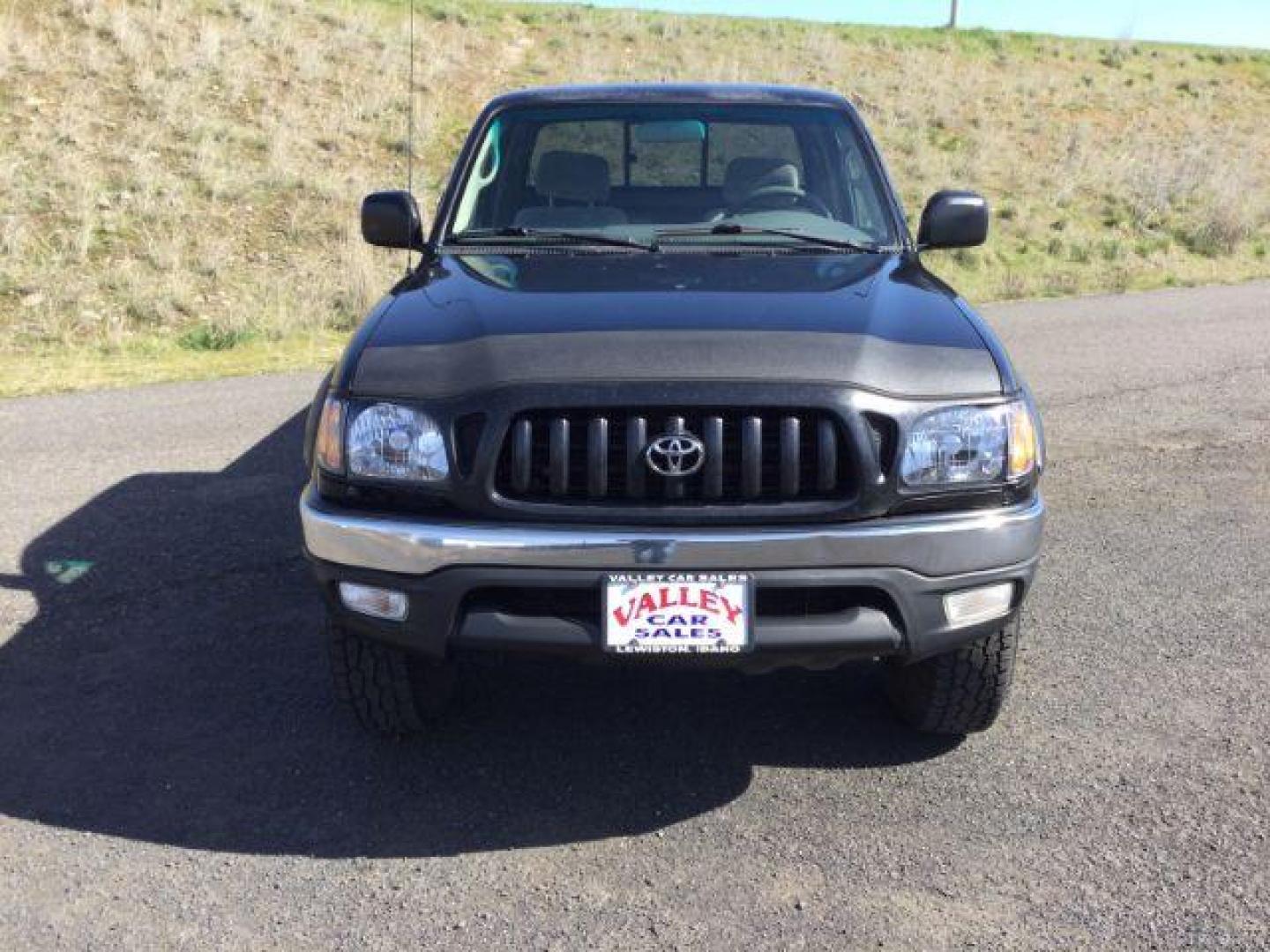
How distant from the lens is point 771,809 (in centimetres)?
325

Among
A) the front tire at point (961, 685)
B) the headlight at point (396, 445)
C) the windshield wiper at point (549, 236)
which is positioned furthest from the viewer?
the windshield wiper at point (549, 236)

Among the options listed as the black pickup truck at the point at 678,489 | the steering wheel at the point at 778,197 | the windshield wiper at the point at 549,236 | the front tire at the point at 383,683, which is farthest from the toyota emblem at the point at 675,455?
the steering wheel at the point at 778,197

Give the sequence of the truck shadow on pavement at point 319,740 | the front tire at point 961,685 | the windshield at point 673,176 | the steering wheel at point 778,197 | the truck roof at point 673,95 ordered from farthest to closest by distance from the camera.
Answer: the truck roof at point 673,95, the steering wheel at point 778,197, the windshield at point 673,176, the front tire at point 961,685, the truck shadow on pavement at point 319,740

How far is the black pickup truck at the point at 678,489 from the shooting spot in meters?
2.90

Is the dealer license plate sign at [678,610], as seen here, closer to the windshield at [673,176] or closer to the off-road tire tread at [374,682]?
the off-road tire tread at [374,682]

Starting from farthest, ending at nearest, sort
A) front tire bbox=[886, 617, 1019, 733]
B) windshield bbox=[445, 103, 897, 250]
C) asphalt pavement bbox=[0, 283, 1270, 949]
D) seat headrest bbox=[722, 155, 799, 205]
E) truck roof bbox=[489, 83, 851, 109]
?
truck roof bbox=[489, 83, 851, 109]
seat headrest bbox=[722, 155, 799, 205]
windshield bbox=[445, 103, 897, 250]
front tire bbox=[886, 617, 1019, 733]
asphalt pavement bbox=[0, 283, 1270, 949]

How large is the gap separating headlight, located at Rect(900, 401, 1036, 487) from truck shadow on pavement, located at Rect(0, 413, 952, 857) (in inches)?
35.4

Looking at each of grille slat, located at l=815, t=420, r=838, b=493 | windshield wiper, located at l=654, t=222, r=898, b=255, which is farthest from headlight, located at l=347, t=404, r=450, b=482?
windshield wiper, located at l=654, t=222, r=898, b=255

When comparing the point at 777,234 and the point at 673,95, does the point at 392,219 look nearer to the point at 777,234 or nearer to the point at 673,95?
the point at 673,95

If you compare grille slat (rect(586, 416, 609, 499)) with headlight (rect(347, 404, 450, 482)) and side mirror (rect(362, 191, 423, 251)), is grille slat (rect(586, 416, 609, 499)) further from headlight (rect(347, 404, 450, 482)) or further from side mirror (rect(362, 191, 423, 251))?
side mirror (rect(362, 191, 423, 251))

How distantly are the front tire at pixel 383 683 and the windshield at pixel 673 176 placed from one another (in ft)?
4.90

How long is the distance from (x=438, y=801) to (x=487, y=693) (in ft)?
2.17

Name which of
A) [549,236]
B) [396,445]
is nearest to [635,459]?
[396,445]

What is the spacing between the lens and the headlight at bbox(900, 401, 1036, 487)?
9.81 feet
